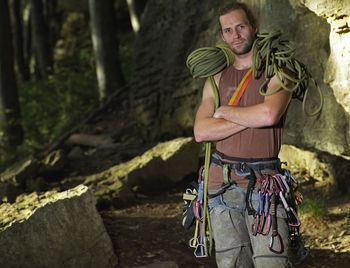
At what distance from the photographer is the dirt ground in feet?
15.7

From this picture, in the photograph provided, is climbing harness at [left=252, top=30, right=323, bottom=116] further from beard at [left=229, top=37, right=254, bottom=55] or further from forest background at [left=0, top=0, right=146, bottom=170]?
forest background at [left=0, top=0, right=146, bottom=170]

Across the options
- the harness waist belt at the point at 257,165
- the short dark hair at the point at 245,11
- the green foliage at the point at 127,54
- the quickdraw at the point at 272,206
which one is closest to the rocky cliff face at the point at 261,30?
the short dark hair at the point at 245,11

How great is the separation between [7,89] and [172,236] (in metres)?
7.87

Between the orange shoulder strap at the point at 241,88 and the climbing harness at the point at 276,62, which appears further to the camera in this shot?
the orange shoulder strap at the point at 241,88

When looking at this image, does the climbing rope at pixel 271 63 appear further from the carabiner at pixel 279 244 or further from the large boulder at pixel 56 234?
the large boulder at pixel 56 234

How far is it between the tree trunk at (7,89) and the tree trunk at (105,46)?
2.33 metres

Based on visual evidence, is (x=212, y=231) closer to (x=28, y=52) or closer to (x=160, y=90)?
(x=160, y=90)

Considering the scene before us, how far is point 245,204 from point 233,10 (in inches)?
53.5

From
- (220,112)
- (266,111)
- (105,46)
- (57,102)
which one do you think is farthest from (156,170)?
(57,102)

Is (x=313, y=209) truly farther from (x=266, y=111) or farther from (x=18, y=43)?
(x=18, y=43)

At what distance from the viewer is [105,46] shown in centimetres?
1263

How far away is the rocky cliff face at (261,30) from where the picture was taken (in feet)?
16.1

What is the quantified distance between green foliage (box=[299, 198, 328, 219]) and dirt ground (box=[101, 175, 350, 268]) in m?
0.06

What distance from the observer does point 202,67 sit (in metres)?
3.32
